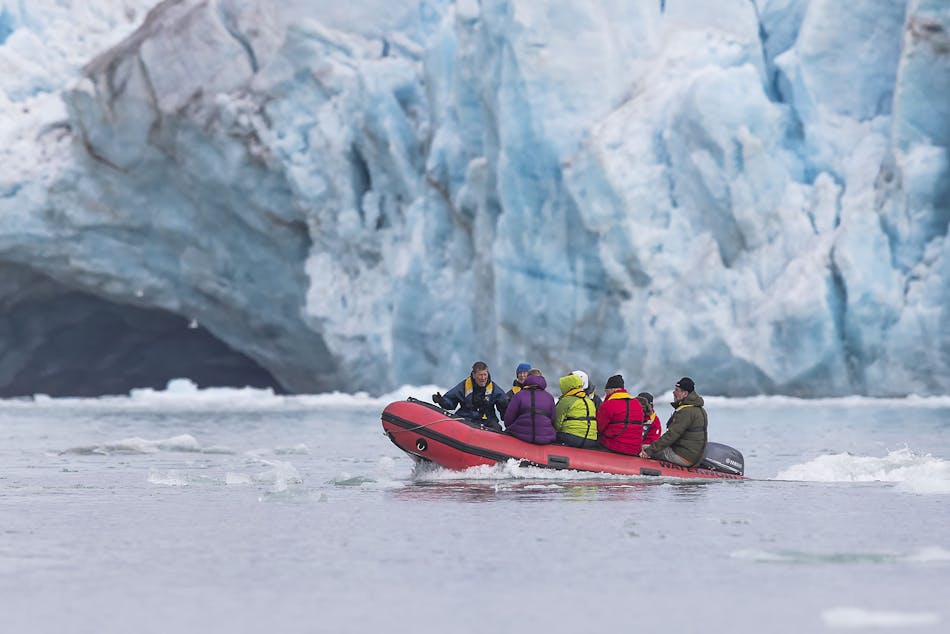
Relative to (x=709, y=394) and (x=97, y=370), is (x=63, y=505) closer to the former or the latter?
(x=709, y=394)

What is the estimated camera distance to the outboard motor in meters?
11.1

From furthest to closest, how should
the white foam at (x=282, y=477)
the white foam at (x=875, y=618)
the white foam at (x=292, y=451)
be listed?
1. the white foam at (x=292, y=451)
2. the white foam at (x=282, y=477)
3. the white foam at (x=875, y=618)

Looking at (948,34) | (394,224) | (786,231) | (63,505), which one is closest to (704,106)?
(786,231)

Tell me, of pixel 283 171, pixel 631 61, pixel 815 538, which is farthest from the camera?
pixel 283 171

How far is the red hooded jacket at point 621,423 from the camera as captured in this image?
435 inches

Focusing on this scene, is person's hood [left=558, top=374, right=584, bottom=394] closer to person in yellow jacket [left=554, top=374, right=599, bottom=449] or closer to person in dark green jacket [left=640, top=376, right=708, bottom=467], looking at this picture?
person in yellow jacket [left=554, top=374, right=599, bottom=449]

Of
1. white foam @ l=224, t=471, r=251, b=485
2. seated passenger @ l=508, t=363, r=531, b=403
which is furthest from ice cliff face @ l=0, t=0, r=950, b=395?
white foam @ l=224, t=471, r=251, b=485

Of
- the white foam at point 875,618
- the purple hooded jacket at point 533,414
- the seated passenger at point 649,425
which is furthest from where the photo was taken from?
the seated passenger at point 649,425

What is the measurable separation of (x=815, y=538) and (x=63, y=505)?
4608 millimetres

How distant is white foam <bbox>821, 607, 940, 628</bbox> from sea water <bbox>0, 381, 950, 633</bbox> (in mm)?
11

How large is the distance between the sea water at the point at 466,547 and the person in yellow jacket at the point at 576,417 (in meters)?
0.43

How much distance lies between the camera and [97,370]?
42031 millimetres

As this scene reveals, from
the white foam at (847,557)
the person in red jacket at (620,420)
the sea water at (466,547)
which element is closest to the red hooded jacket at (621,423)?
the person in red jacket at (620,420)

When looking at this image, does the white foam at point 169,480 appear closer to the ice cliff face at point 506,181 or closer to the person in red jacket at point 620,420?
the person in red jacket at point 620,420
